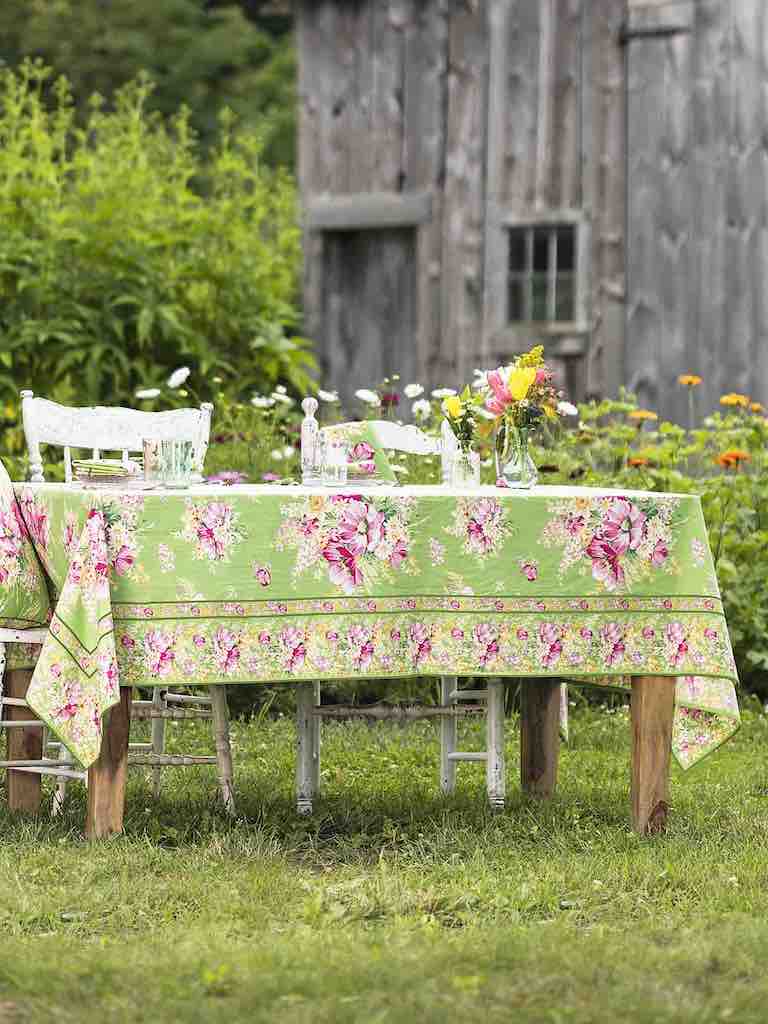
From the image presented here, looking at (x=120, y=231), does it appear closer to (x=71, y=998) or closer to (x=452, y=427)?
(x=452, y=427)

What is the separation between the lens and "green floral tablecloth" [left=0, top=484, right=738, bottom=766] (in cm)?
512

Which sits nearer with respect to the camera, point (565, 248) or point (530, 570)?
point (530, 570)

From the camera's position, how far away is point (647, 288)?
11.5 m

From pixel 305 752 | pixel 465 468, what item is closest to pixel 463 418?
pixel 465 468

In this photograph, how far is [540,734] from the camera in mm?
6254

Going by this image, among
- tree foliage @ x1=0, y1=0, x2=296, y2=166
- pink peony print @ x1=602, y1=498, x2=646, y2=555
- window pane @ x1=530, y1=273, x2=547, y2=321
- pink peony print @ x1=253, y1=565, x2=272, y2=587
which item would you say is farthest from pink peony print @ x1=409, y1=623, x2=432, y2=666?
tree foliage @ x1=0, y1=0, x2=296, y2=166

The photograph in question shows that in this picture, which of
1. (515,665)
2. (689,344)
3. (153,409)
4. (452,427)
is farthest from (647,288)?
(515,665)

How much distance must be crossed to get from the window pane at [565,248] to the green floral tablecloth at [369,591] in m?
6.45

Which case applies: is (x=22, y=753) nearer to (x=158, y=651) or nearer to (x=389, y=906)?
(x=158, y=651)

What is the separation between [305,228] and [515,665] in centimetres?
758

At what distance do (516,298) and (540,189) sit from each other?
72 centimetres

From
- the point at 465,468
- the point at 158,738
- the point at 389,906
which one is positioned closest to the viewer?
the point at 389,906

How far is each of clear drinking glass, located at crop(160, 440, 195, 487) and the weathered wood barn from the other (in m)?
6.38

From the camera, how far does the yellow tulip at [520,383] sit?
19.0 ft
